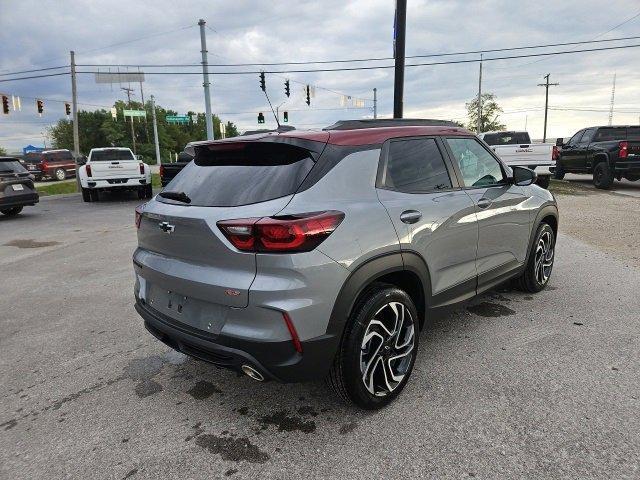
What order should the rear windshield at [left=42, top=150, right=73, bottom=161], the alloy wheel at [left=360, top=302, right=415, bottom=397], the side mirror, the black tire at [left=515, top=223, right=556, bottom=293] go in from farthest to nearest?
the rear windshield at [left=42, top=150, right=73, bottom=161], the black tire at [left=515, top=223, right=556, bottom=293], the side mirror, the alloy wheel at [left=360, top=302, right=415, bottom=397]

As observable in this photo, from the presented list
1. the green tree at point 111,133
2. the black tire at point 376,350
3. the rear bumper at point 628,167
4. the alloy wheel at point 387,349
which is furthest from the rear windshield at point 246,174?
the green tree at point 111,133

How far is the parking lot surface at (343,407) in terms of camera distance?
2365 millimetres

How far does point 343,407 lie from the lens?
287cm

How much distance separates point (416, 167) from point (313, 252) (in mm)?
1201

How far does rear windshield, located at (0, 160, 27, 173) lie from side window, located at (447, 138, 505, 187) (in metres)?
11.7

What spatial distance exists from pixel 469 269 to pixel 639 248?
488 centimetres

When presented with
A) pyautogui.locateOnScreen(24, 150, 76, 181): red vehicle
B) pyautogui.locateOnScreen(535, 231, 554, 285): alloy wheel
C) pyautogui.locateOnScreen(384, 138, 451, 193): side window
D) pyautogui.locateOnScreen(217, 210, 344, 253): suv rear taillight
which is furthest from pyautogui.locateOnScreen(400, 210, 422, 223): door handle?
pyautogui.locateOnScreen(24, 150, 76, 181): red vehicle

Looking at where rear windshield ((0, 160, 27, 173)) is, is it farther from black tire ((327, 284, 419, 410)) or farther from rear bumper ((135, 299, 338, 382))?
black tire ((327, 284, 419, 410))

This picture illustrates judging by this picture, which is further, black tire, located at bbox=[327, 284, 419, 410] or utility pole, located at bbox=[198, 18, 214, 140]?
utility pole, located at bbox=[198, 18, 214, 140]

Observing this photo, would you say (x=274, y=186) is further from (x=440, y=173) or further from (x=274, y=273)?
(x=440, y=173)

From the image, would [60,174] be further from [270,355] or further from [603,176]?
[270,355]

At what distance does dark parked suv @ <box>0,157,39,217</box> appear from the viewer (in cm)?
1145

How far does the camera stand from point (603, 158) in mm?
14844

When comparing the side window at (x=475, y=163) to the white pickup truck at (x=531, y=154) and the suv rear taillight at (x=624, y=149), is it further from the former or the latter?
the suv rear taillight at (x=624, y=149)
